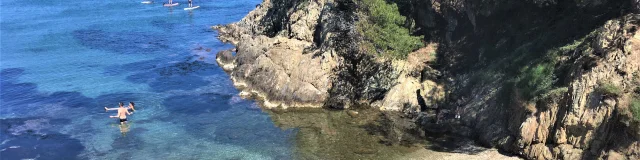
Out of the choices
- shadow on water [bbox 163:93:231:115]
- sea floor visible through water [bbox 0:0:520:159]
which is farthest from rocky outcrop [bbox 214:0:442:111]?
shadow on water [bbox 163:93:231:115]

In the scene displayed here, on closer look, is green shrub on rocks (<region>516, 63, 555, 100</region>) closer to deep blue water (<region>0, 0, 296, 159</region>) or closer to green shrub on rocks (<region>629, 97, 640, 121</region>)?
green shrub on rocks (<region>629, 97, 640, 121</region>)

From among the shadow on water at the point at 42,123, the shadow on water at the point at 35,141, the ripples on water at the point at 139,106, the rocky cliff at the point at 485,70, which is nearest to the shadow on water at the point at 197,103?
the ripples on water at the point at 139,106

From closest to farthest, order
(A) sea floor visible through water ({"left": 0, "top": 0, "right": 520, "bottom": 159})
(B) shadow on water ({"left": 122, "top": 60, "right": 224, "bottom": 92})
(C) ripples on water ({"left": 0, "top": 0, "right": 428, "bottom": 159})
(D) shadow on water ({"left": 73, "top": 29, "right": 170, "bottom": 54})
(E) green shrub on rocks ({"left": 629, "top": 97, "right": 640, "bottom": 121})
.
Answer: (E) green shrub on rocks ({"left": 629, "top": 97, "right": 640, "bottom": 121})
(A) sea floor visible through water ({"left": 0, "top": 0, "right": 520, "bottom": 159})
(C) ripples on water ({"left": 0, "top": 0, "right": 428, "bottom": 159})
(B) shadow on water ({"left": 122, "top": 60, "right": 224, "bottom": 92})
(D) shadow on water ({"left": 73, "top": 29, "right": 170, "bottom": 54})

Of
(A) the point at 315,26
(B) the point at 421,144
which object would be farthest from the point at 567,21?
(A) the point at 315,26

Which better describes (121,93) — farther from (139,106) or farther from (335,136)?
(335,136)

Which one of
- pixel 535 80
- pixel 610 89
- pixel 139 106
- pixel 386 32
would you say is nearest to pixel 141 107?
pixel 139 106
